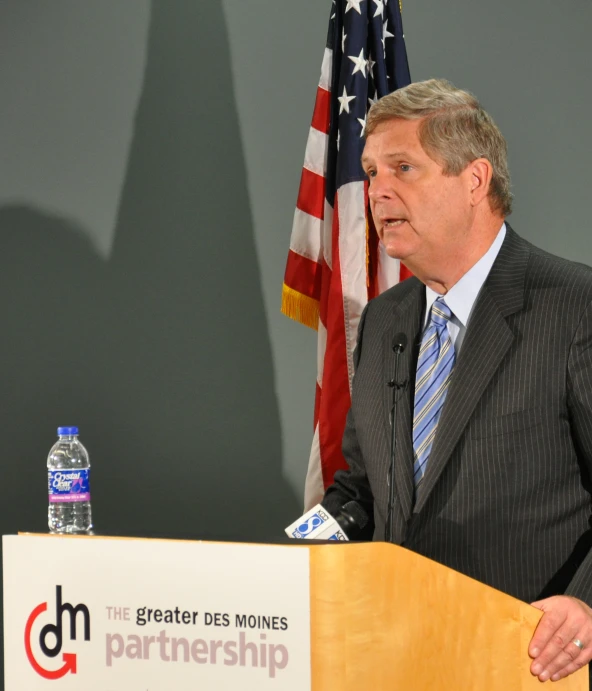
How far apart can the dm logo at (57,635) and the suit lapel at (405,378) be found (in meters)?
0.88

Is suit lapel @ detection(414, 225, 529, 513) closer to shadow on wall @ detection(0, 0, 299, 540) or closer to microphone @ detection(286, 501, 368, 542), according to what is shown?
microphone @ detection(286, 501, 368, 542)

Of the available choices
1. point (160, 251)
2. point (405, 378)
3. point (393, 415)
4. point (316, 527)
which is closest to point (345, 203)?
point (160, 251)

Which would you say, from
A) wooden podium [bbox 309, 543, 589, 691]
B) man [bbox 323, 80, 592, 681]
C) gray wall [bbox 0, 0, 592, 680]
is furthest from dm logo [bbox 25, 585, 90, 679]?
gray wall [bbox 0, 0, 592, 680]

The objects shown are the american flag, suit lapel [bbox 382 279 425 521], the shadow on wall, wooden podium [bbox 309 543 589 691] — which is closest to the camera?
wooden podium [bbox 309 543 589 691]

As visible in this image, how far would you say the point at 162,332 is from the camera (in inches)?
151

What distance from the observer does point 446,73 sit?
3707 mm

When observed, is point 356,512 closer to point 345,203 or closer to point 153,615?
point 153,615

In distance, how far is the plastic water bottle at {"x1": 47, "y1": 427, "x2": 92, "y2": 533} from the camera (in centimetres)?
240

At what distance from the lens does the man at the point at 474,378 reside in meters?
1.93

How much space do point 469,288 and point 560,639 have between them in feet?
3.18

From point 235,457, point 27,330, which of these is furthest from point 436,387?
point 27,330

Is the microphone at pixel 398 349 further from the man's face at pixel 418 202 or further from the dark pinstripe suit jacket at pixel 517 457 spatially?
the man's face at pixel 418 202

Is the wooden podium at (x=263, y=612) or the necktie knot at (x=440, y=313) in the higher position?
the necktie knot at (x=440, y=313)

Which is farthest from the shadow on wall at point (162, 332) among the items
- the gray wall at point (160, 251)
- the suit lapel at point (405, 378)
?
the suit lapel at point (405, 378)
